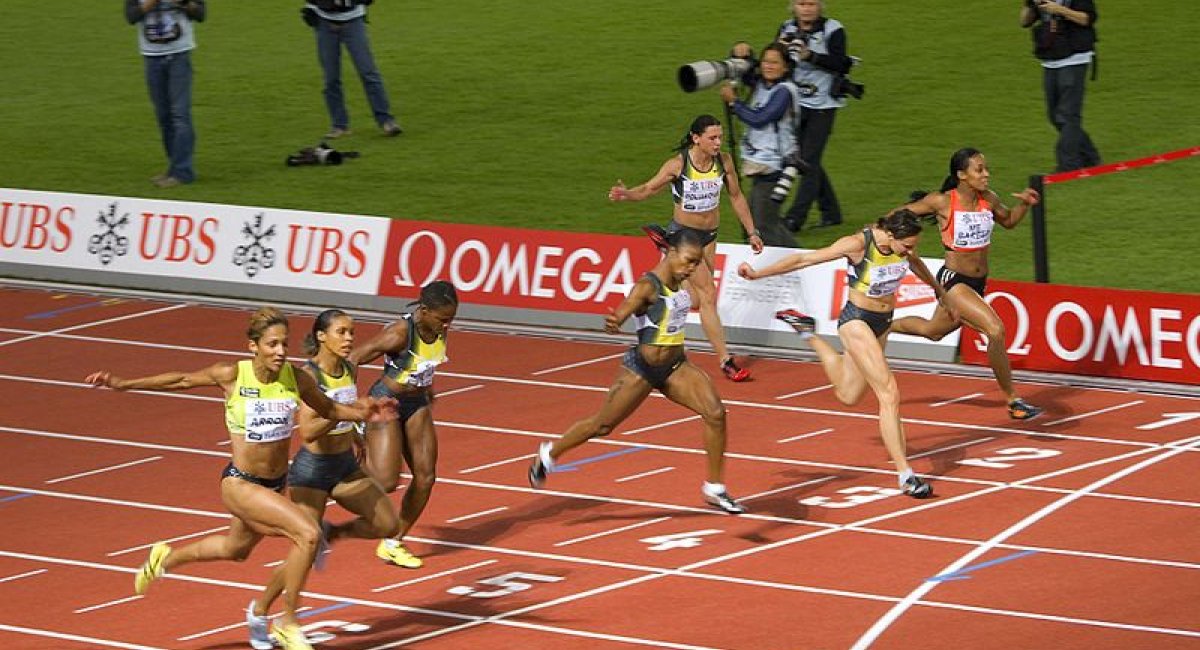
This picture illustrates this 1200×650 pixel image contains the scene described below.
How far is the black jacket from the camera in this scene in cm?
2158

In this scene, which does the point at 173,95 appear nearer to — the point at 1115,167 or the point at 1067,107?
the point at 1067,107

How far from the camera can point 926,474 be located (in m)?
15.3

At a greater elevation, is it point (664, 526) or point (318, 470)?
point (318, 470)

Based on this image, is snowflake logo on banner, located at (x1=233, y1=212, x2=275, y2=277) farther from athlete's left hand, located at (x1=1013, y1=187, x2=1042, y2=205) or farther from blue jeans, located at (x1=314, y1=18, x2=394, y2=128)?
athlete's left hand, located at (x1=1013, y1=187, x2=1042, y2=205)

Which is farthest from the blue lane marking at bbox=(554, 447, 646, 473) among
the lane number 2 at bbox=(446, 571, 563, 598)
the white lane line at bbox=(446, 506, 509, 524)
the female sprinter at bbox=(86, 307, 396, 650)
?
the female sprinter at bbox=(86, 307, 396, 650)

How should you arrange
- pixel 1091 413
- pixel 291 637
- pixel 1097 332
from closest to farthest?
1. pixel 291 637
2. pixel 1091 413
3. pixel 1097 332

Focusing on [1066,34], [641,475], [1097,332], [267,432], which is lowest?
[641,475]

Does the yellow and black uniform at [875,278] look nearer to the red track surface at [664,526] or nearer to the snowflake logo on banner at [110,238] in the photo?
the red track surface at [664,526]

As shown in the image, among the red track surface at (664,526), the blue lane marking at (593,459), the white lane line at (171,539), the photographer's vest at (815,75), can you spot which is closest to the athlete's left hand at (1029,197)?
the red track surface at (664,526)

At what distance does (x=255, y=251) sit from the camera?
21.8 m

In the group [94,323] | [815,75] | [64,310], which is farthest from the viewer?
[64,310]

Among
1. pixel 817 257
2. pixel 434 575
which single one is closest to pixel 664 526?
pixel 434 575

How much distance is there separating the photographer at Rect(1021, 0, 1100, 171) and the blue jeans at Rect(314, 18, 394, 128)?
24.0ft

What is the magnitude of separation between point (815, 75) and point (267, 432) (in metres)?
10.0
